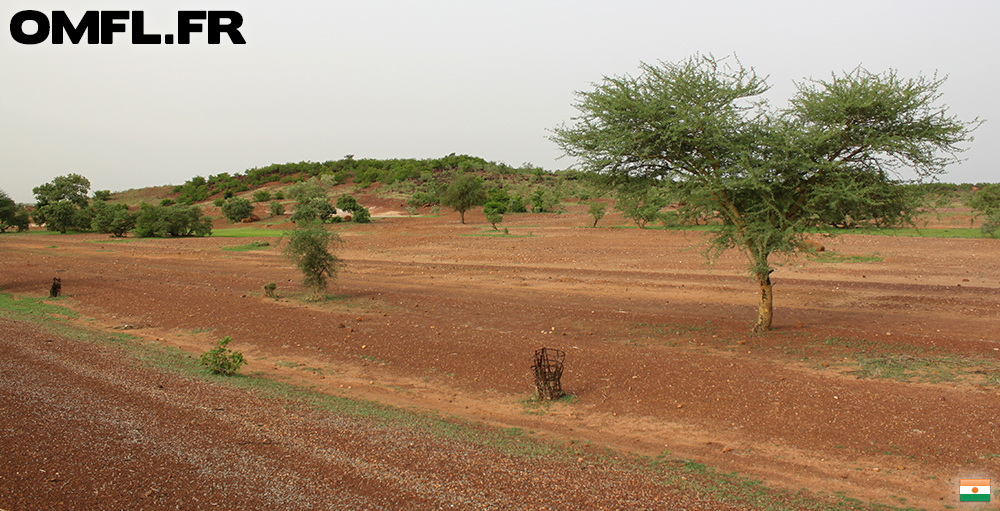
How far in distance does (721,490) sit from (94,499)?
5560mm

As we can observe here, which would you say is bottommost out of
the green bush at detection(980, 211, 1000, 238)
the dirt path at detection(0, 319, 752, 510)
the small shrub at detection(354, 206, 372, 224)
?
the dirt path at detection(0, 319, 752, 510)

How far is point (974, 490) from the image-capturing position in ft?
18.9

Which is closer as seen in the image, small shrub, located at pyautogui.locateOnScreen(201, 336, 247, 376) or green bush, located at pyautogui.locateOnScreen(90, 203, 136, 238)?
small shrub, located at pyautogui.locateOnScreen(201, 336, 247, 376)

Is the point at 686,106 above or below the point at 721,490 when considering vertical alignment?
above

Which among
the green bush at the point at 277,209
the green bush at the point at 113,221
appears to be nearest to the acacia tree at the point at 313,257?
the green bush at the point at 113,221

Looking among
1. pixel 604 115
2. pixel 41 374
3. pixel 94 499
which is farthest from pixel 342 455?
pixel 604 115

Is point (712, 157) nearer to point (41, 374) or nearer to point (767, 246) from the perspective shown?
point (767, 246)

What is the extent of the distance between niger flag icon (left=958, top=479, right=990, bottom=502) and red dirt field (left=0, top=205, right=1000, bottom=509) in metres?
0.10

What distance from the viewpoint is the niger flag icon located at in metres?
5.60

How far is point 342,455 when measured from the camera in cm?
634

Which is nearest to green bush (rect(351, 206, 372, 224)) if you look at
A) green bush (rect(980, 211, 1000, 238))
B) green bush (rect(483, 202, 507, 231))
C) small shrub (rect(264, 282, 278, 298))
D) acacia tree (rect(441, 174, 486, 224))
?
acacia tree (rect(441, 174, 486, 224))

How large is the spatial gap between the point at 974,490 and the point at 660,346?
6459 mm

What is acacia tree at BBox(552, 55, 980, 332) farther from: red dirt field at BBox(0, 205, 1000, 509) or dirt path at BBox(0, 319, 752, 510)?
dirt path at BBox(0, 319, 752, 510)

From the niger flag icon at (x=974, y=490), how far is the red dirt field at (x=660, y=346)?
0.32 feet
